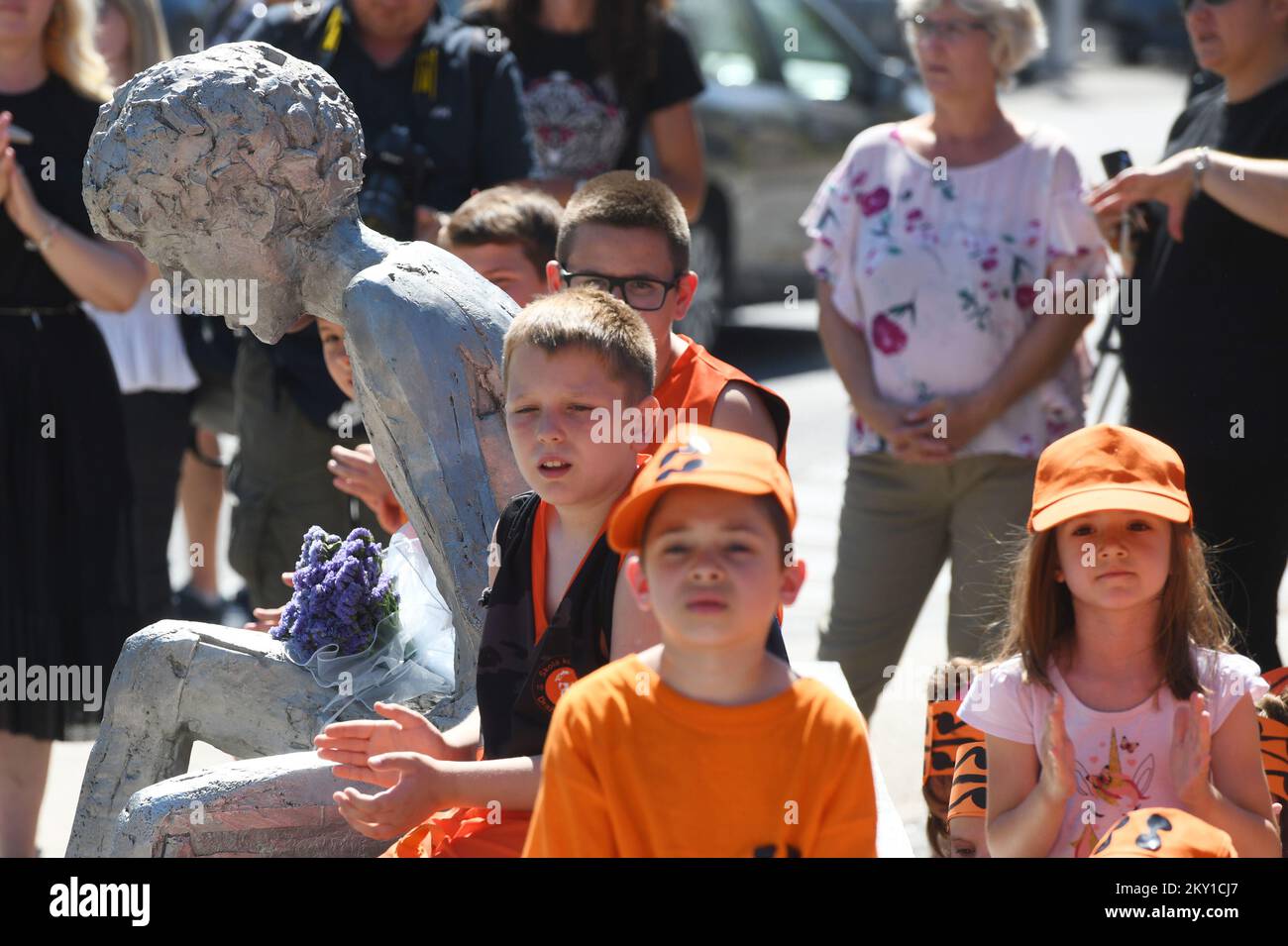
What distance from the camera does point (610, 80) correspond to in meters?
5.42

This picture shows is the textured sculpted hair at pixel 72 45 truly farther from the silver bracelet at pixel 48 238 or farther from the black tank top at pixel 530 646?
the black tank top at pixel 530 646

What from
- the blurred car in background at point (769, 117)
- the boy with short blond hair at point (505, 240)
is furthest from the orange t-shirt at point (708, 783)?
the blurred car in background at point (769, 117)

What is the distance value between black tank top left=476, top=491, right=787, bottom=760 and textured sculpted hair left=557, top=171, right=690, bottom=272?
0.98m

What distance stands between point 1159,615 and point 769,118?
770 centimetres

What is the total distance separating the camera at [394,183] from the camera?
4582 mm

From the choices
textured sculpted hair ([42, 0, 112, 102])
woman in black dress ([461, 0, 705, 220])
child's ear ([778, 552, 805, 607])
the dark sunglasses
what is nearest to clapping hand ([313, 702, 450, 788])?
child's ear ([778, 552, 805, 607])

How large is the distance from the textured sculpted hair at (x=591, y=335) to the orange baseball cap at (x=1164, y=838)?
3.17 feet

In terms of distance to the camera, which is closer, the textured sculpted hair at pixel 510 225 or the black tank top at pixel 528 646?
the black tank top at pixel 528 646

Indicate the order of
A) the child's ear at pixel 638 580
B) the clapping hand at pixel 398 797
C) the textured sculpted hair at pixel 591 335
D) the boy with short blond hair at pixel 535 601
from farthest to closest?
1. the textured sculpted hair at pixel 591 335
2. the boy with short blond hair at pixel 535 601
3. the clapping hand at pixel 398 797
4. the child's ear at pixel 638 580

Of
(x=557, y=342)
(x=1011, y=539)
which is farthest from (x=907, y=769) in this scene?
(x=557, y=342)

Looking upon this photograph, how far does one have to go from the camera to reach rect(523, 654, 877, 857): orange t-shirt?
234 cm

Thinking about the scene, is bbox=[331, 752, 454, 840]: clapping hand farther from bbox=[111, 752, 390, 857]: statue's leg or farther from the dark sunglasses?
the dark sunglasses

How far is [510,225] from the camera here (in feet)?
13.6
